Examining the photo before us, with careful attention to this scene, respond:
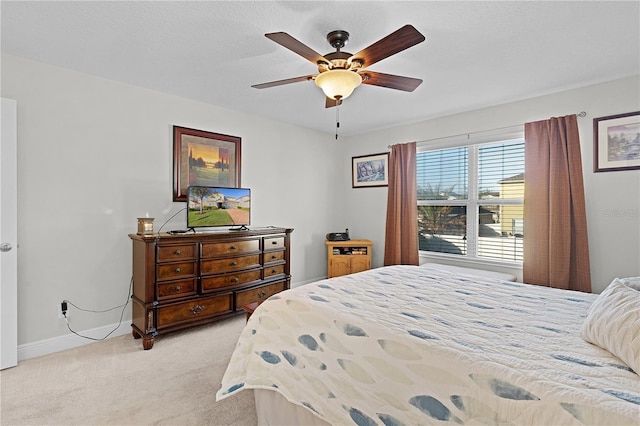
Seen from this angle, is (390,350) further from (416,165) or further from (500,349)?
(416,165)

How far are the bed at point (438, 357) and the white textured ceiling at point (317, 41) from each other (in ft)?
5.69

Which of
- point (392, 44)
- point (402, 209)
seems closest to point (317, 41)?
point (392, 44)

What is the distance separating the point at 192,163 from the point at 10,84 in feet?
5.06

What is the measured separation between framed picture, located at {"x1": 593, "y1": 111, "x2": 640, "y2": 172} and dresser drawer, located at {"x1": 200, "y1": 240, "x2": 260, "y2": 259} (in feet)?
11.5

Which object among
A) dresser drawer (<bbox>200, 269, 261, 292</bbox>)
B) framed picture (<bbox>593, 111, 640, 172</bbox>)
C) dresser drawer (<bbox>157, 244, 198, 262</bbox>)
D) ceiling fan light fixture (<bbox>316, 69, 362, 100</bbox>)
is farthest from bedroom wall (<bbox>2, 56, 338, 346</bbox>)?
framed picture (<bbox>593, 111, 640, 172</bbox>)

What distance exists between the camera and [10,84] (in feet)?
8.40

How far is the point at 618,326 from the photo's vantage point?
1177 mm

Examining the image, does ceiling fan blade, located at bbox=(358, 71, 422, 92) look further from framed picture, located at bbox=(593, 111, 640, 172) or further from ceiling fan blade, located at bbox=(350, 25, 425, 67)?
framed picture, located at bbox=(593, 111, 640, 172)

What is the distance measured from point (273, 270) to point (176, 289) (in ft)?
3.68

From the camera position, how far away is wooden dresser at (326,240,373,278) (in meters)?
4.59

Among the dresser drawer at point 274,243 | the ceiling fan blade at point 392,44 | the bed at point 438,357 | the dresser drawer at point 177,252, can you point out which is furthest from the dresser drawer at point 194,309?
the ceiling fan blade at point 392,44

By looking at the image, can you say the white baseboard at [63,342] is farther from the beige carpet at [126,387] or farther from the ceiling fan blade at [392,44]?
the ceiling fan blade at [392,44]

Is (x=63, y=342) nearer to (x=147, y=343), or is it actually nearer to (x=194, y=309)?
(x=147, y=343)

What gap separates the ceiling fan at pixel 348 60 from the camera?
5.62 feet
